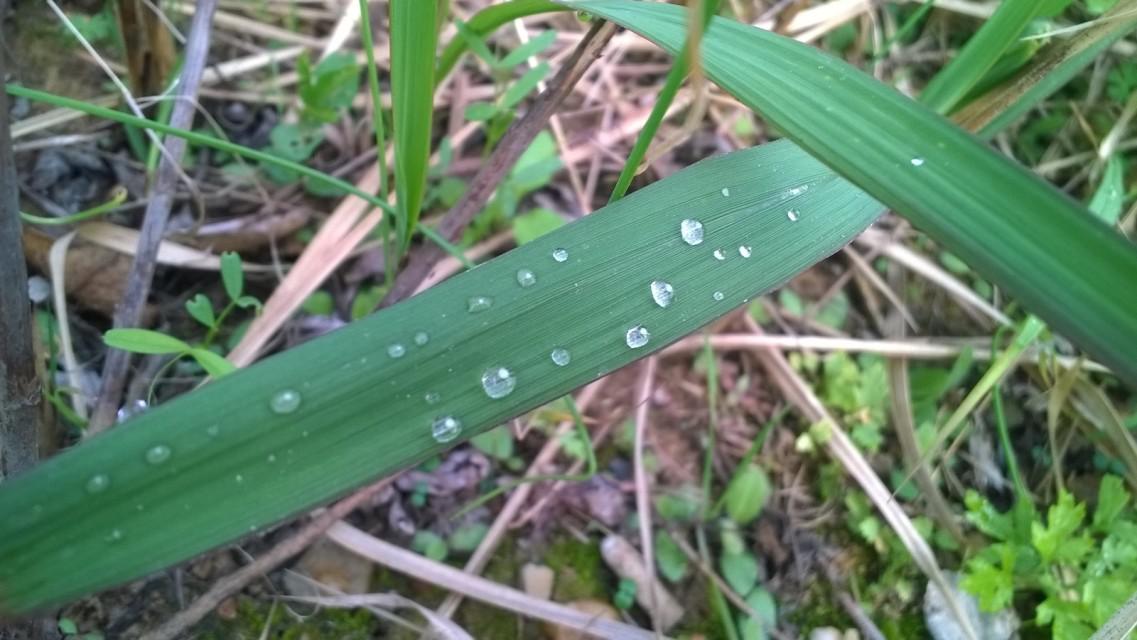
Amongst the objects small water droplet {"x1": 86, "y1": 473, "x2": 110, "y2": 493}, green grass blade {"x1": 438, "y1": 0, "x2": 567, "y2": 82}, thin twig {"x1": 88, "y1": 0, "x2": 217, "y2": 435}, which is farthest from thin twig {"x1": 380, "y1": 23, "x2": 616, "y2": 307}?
small water droplet {"x1": 86, "y1": 473, "x2": 110, "y2": 493}

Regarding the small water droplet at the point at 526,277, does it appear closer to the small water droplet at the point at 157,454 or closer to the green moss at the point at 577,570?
the small water droplet at the point at 157,454

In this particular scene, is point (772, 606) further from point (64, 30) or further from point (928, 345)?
point (64, 30)

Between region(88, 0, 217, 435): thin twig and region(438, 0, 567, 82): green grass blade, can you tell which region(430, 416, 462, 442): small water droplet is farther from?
region(88, 0, 217, 435): thin twig

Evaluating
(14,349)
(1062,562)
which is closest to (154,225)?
(14,349)

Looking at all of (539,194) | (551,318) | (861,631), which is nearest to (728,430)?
(861,631)

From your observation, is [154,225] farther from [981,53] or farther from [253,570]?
[981,53]

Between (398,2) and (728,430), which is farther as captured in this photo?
(728,430)
